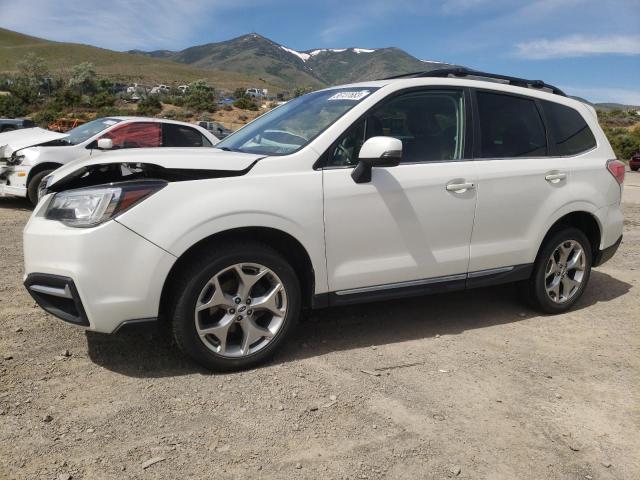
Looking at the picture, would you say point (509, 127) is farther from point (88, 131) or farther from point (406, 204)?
point (88, 131)

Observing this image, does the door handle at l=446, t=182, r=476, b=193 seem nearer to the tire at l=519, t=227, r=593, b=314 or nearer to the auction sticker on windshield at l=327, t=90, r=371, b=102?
the auction sticker on windshield at l=327, t=90, r=371, b=102

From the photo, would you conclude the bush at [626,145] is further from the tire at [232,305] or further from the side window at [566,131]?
the tire at [232,305]

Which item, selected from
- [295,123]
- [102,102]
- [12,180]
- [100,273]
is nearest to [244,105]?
[102,102]

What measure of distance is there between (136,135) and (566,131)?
696 cm

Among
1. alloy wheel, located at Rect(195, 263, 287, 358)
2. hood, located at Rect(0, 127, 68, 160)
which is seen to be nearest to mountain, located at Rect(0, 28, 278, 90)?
hood, located at Rect(0, 127, 68, 160)

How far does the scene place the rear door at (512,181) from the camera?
420 centimetres

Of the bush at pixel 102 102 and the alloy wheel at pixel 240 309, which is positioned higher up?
the bush at pixel 102 102

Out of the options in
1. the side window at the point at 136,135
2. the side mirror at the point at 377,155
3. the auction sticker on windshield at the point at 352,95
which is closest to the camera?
the side mirror at the point at 377,155

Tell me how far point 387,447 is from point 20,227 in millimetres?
6681

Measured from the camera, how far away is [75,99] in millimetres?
44938

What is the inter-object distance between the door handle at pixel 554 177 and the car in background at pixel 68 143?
5.23m

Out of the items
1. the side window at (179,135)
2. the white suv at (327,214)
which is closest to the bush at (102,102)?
the side window at (179,135)

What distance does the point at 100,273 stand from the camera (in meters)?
3.04

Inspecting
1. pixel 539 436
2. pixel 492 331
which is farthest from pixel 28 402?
pixel 492 331
